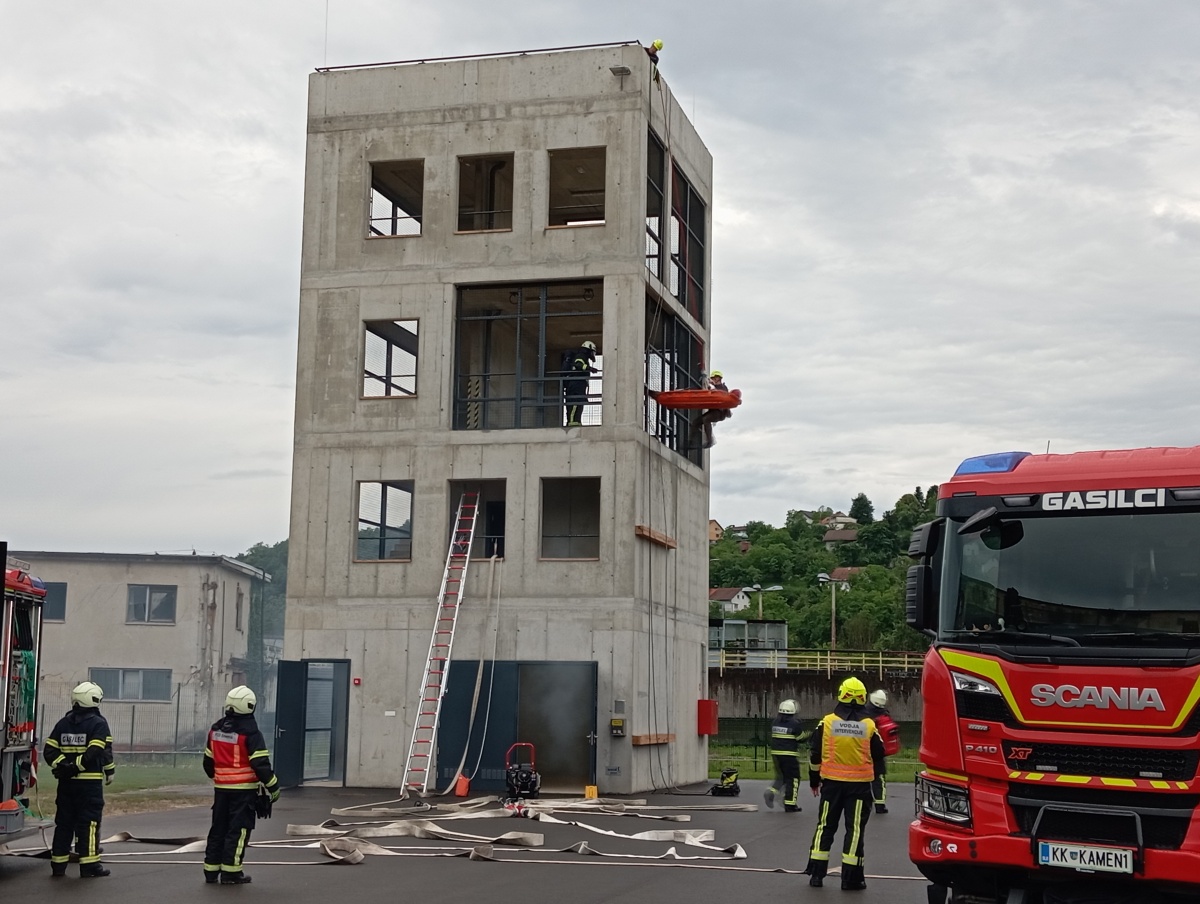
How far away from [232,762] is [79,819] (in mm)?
1849

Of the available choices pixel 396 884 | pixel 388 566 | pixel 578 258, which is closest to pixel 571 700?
pixel 388 566

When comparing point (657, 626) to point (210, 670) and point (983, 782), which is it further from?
point (210, 670)

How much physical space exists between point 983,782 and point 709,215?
2786 centimetres

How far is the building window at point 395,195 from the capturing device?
31.0 metres

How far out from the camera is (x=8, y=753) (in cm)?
1523

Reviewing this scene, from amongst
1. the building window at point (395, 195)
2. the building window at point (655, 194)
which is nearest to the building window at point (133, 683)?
the building window at point (395, 195)

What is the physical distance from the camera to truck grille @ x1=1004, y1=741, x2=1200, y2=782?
366 inches

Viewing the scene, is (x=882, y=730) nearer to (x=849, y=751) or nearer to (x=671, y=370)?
(x=849, y=751)

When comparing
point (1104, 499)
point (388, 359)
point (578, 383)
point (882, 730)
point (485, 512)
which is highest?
point (388, 359)

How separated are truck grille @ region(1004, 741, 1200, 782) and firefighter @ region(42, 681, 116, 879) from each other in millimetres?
9310

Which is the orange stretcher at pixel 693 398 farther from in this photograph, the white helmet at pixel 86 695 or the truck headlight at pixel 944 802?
the truck headlight at pixel 944 802

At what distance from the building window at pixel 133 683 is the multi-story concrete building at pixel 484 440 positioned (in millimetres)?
28283

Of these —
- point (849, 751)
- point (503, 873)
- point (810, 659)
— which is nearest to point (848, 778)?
point (849, 751)

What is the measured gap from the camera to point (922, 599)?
10617mm
